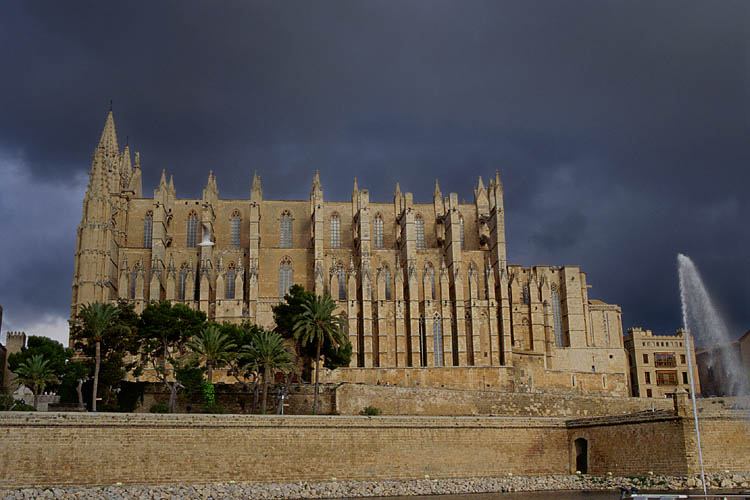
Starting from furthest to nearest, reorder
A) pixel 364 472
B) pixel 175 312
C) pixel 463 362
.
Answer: pixel 463 362
pixel 175 312
pixel 364 472

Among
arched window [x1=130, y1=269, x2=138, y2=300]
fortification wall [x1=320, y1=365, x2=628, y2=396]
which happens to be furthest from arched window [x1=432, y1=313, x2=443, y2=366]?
arched window [x1=130, y1=269, x2=138, y2=300]

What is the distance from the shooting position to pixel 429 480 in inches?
1432

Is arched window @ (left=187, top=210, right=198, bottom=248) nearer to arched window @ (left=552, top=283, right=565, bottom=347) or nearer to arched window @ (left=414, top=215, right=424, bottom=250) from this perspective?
arched window @ (left=414, top=215, right=424, bottom=250)

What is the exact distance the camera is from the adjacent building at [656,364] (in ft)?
232

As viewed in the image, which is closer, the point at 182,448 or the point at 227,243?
the point at 182,448

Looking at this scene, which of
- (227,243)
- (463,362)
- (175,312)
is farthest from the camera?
(227,243)

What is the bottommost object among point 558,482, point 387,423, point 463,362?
point 558,482

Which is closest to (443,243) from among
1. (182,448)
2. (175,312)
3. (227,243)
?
(227,243)

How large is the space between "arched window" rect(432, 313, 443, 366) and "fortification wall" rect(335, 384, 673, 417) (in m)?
11.4

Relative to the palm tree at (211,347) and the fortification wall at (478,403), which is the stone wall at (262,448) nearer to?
the palm tree at (211,347)

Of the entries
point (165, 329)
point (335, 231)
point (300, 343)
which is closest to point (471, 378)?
point (300, 343)

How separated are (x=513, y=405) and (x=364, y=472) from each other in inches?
753

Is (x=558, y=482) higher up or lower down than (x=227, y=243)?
lower down

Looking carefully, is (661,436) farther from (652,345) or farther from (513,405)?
(652,345)
